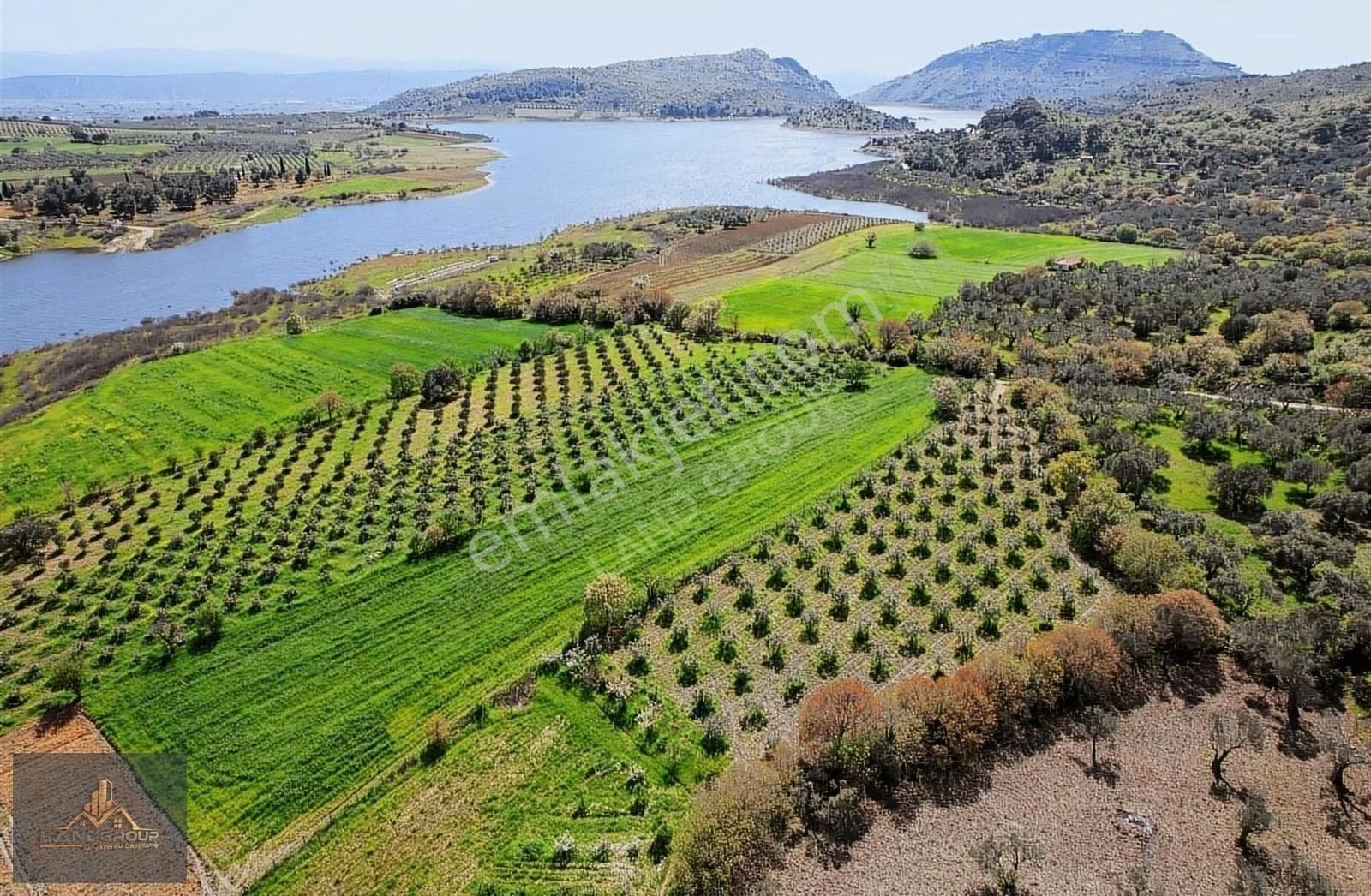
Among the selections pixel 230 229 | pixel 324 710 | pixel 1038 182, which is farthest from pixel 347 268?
pixel 1038 182

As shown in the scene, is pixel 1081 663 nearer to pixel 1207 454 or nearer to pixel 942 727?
pixel 942 727

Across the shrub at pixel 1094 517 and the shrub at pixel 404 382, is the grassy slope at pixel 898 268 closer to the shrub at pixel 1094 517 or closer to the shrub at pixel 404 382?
the shrub at pixel 404 382

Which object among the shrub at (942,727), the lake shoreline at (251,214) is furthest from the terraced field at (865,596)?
the lake shoreline at (251,214)

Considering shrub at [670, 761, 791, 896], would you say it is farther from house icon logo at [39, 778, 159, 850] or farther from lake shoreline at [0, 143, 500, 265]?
lake shoreline at [0, 143, 500, 265]

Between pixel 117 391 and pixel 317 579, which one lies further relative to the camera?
pixel 117 391

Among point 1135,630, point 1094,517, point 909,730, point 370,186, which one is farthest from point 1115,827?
point 370,186

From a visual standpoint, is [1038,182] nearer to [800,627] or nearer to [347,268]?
[347,268]
